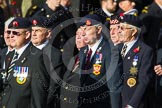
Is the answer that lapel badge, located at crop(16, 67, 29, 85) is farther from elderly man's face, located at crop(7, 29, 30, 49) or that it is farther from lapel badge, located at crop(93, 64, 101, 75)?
lapel badge, located at crop(93, 64, 101, 75)

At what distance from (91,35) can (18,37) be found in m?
1.05

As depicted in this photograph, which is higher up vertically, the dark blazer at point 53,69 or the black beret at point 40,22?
the black beret at point 40,22

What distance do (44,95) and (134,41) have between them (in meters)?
1.54

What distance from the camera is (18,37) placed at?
10641mm

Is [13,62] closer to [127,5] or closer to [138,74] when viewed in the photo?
[138,74]

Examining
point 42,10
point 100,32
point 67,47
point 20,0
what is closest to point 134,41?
point 100,32

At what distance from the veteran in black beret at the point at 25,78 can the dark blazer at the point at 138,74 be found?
1.16 meters

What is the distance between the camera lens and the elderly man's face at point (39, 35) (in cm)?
1077

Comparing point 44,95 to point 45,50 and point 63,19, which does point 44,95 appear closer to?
point 45,50

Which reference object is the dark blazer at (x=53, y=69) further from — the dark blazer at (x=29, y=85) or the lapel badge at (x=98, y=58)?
the lapel badge at (x=98, y=58)

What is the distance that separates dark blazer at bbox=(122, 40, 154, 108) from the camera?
34.5 feet

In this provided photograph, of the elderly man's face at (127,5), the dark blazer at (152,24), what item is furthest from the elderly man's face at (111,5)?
the dark blazer at (152,24)

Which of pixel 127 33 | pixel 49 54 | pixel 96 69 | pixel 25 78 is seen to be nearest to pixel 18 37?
pixel 49 54

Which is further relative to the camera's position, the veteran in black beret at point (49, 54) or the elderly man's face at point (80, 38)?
the elderly man's face at point (80, 38)
